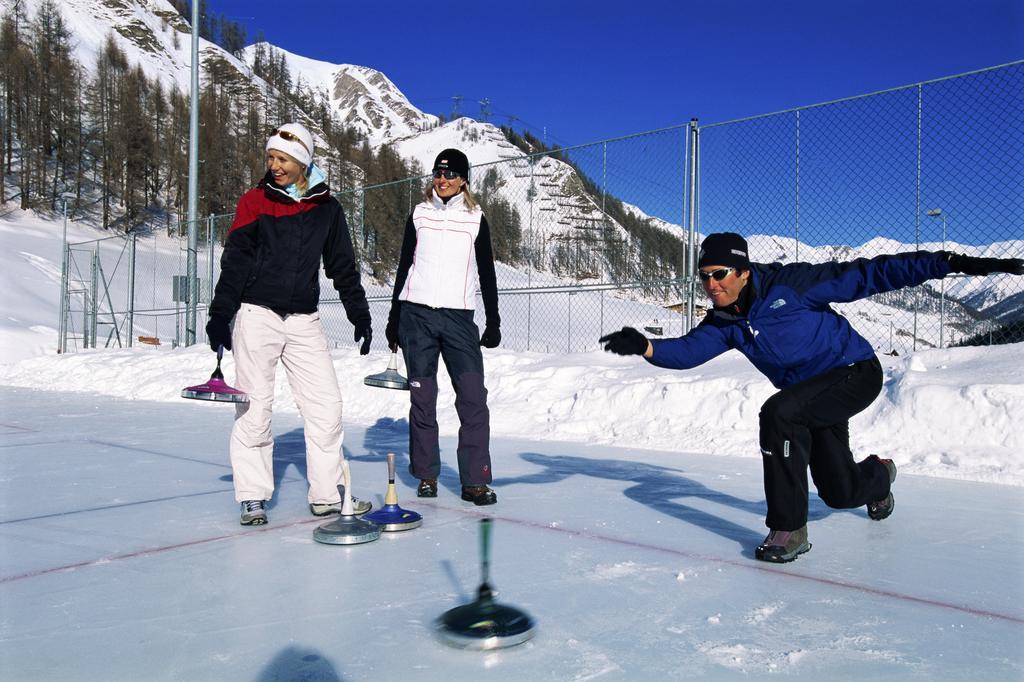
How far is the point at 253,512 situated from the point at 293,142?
1.55 m

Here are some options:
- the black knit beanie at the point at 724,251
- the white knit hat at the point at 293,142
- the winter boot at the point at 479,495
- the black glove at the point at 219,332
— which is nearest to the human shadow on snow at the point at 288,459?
the winter boot at the point at 479,495

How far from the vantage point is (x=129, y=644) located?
1971mm

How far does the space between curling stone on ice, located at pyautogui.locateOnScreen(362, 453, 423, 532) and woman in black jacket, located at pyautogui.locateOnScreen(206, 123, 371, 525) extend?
0.97 feet

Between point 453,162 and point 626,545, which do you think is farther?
point 453,162

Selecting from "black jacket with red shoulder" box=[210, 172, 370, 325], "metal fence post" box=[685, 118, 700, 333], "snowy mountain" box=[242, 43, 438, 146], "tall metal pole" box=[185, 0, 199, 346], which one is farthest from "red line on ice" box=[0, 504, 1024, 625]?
"snowy mountain" box=[242, 43, 438, 146]

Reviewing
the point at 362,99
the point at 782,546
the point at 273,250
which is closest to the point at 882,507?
the point at 782,546

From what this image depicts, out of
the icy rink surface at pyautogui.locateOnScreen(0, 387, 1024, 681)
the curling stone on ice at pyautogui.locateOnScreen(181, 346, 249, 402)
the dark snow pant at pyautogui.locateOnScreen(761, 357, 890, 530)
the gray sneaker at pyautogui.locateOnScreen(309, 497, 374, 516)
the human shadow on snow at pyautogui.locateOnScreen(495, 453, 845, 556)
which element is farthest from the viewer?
the gray sneaker at pyautogui.locateOnScreen(309, 497, 374, 516)

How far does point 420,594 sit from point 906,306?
19.4 feet

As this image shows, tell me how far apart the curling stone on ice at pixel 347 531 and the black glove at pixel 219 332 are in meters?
0.81

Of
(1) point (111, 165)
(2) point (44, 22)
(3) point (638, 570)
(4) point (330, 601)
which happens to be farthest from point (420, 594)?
(2) point (44, 22)

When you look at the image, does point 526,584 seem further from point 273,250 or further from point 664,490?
point 664,490

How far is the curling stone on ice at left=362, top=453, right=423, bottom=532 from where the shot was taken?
322 cm

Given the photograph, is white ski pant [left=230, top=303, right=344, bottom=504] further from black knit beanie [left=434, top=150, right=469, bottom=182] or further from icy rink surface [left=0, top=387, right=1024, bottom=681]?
black knit beanie [left=434, top=150, right=469, bottom=182]

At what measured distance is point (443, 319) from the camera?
400cm
